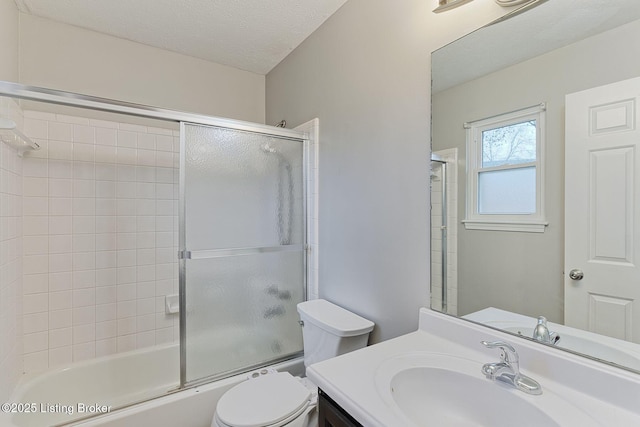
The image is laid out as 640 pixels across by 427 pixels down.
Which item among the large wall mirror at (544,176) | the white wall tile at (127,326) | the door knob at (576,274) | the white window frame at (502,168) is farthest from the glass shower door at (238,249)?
the door knob at (576,274)

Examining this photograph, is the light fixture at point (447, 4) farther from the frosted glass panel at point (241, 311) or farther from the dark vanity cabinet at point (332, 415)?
the frosted glass panel at point (241, 311)

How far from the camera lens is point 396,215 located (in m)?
1.39

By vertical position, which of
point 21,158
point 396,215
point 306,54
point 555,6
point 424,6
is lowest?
point 396,215

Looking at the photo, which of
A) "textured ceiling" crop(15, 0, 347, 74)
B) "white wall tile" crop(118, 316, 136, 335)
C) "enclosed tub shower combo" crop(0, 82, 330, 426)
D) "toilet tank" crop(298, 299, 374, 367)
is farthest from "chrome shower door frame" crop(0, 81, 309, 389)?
"white wall tile" crop(118, 316, 136, 335)

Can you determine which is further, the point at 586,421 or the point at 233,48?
the point at 233,48

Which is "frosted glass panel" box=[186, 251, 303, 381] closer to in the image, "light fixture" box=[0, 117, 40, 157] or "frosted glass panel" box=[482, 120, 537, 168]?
"light fixture" box=[0, 117, 40, 157]

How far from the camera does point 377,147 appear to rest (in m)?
1.48

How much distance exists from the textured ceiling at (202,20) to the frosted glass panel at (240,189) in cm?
72

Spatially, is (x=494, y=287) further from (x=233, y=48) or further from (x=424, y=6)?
(x=233, y=48)

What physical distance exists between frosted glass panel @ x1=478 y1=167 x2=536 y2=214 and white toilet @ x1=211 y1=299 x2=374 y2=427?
793 mm

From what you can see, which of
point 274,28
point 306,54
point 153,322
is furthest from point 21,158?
point 306,54

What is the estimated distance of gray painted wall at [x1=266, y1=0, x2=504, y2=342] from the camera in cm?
127

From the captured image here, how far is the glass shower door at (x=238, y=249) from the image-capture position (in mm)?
1613

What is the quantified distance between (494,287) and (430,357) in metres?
0.34
